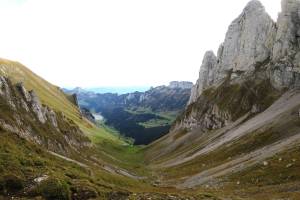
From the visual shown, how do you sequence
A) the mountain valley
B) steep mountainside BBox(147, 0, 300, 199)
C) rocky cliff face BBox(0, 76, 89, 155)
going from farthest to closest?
1. rocky cliff face BBox(0, 76, 89, 155)
2. steep mountainside BBox(147, 0, 300, 199)
3. the mountain valley

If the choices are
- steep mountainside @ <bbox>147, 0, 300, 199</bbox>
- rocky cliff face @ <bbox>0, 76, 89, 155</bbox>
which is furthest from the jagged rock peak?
rocky cliff face @ <bbox>0, 76, 89, 155</bbox>

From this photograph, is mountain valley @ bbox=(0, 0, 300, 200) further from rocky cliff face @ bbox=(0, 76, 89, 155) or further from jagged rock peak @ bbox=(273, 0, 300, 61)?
jagged rock peak @ bbox=(273, 0, 300, 61)

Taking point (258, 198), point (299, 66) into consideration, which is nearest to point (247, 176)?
point (258, 198)

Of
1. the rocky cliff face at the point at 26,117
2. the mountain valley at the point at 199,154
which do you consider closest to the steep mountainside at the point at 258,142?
the mountain valley at the point at 199,154

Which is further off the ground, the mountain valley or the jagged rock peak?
the jagged rock peak

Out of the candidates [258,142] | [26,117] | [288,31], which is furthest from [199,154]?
[288,31]

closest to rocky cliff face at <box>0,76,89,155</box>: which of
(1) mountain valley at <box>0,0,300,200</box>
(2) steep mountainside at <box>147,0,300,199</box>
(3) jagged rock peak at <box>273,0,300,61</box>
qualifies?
(1) mountain valley at <box>0,0,300,200</box>

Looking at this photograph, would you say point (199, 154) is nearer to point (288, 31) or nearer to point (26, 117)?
point (26, 117)

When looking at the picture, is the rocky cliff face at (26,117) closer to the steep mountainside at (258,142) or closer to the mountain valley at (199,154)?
the mountain valley at (199,154)

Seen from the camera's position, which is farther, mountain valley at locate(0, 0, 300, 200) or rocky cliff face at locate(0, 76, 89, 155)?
rocky cliff face at locate(0, 76, 89, 155)

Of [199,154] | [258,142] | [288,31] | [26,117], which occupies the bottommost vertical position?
[199,154]

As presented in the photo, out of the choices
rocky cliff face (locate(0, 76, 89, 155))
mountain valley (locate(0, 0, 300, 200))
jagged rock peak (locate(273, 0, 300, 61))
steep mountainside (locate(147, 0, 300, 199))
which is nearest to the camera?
mountain valley (locate(0, 0, 300, 200))

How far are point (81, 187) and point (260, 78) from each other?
166532 mm

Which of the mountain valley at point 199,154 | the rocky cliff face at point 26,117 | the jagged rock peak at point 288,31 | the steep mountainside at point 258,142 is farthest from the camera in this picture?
the jagged rock peak at point 288,31
